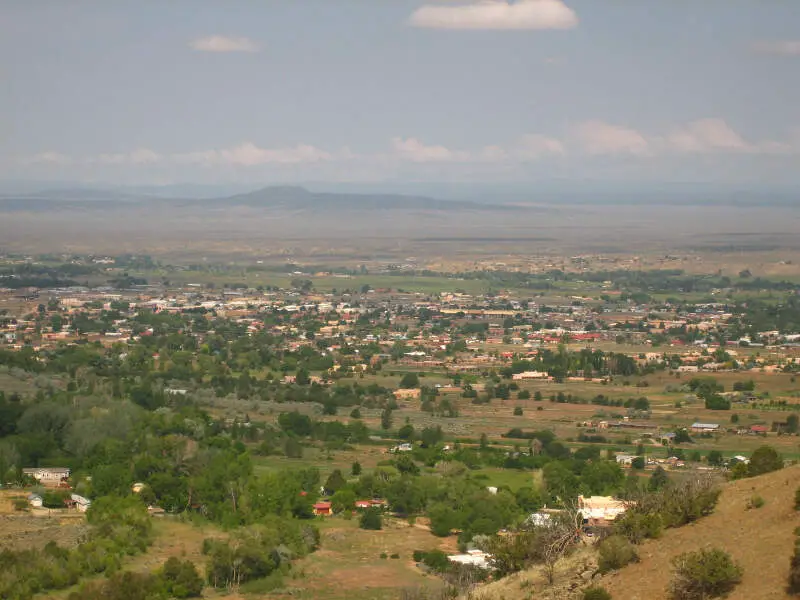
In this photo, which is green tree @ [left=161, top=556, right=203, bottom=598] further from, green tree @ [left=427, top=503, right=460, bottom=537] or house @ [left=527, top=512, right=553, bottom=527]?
green tree @ [left=427, top=503, right=460, bottom=537]

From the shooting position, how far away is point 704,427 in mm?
39906

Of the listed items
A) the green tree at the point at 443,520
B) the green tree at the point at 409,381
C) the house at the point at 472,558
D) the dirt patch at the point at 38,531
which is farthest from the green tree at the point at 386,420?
the house at the point at 472,558

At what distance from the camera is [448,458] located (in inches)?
1346

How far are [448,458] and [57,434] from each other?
10.3 meters

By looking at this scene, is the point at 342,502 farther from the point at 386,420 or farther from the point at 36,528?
the point at 386,420

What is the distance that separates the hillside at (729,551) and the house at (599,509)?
482 centimetres

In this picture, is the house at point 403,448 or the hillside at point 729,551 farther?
the house at point 403,448

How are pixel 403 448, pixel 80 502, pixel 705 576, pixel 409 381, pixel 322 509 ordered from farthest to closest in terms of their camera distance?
pixel 409 381, pixel 403 448, pixel 322 509, pixel 80 502, pixel 705 576

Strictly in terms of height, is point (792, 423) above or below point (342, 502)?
below

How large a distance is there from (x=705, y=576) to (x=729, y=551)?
3.95ft

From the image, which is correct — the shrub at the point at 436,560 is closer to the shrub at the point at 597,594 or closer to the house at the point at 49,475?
the shrub at the point at 597,594

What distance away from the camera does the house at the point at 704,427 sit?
39.4m

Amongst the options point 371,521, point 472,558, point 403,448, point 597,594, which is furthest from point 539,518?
point 403,448

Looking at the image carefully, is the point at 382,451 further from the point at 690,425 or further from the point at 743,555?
the point at 743,555
